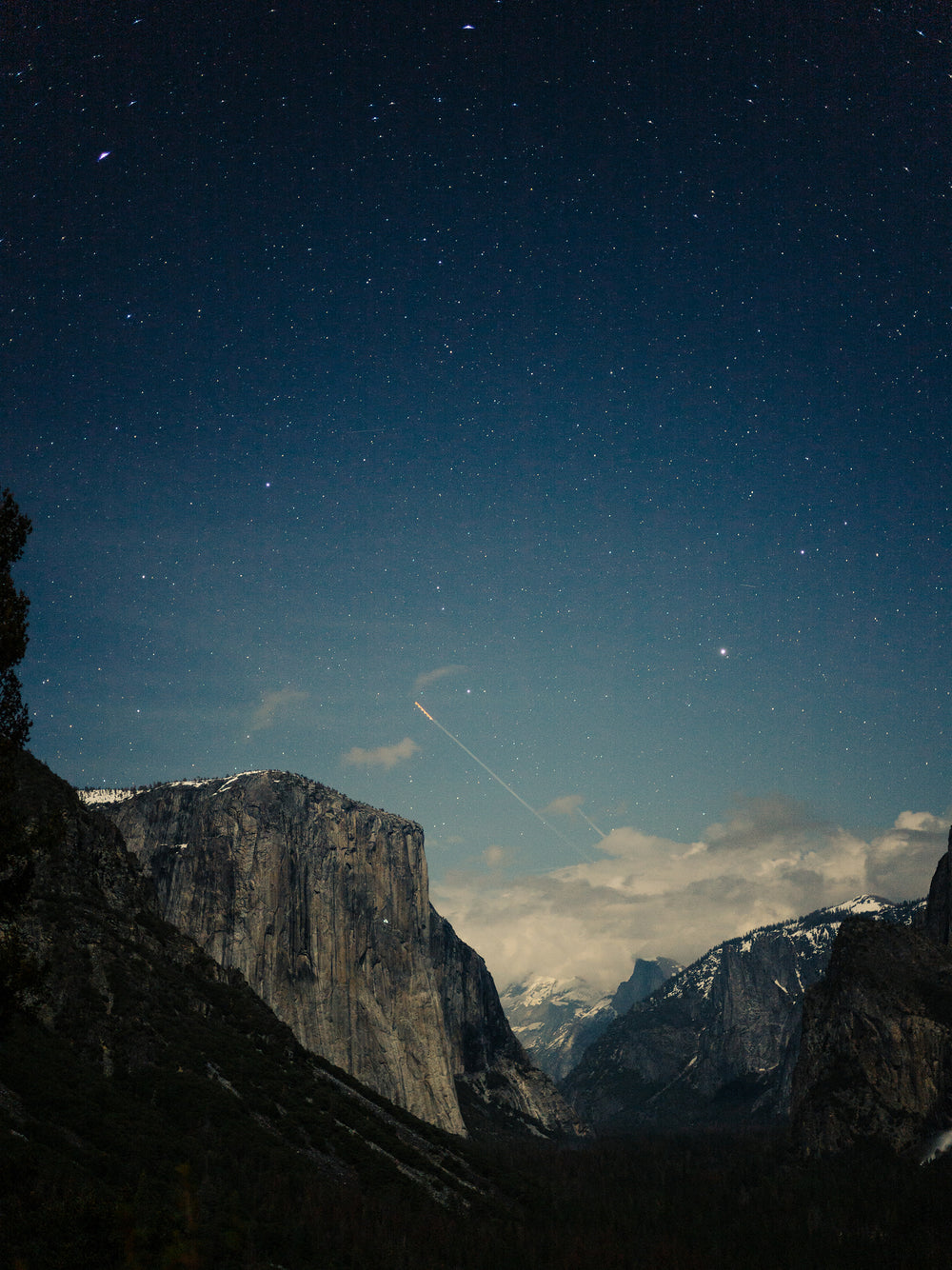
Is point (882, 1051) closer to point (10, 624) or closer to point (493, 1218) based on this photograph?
point (493, 1218)

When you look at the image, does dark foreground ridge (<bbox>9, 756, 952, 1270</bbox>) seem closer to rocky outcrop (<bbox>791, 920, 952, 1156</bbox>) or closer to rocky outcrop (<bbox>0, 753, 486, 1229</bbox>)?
rocky outcrop (<bbox>0, 753, 486, 1229</bbox>)

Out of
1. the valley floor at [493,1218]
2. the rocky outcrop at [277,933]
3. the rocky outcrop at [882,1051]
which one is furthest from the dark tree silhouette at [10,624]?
the rocky outcrop at [882,1051]

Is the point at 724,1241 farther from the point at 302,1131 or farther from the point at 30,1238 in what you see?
the point at 30,1238

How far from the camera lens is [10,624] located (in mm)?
22797

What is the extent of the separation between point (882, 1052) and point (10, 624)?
21817 centimetres

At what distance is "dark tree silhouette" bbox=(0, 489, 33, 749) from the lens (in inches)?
898

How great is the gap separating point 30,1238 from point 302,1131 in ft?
280

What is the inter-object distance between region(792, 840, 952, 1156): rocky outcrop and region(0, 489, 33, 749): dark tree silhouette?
215 m

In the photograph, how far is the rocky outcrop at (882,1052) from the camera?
179 m

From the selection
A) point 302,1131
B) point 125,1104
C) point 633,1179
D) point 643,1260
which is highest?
point 125,1104

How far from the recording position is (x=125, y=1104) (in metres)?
69.8

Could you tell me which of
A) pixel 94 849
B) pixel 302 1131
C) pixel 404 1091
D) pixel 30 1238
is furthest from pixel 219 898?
pixel 30 1238

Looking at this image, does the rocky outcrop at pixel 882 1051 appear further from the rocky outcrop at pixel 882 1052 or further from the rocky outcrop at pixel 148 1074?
the rocky outcrop at pixel 148 1074

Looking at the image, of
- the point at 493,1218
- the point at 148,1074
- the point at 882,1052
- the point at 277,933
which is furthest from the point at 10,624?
the point at 882,1052
